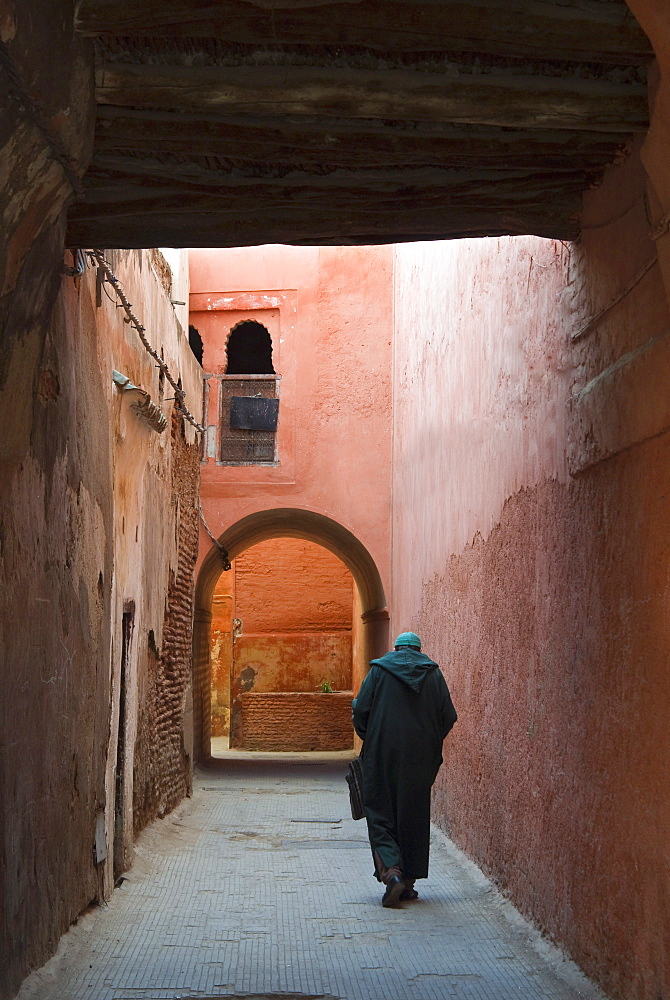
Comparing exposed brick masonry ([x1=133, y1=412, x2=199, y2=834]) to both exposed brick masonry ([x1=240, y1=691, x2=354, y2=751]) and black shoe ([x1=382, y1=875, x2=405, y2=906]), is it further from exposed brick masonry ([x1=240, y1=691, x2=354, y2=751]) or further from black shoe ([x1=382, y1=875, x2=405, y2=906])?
exposed brick masonry ([x1=240, y1=691, x2=354, y2=751])

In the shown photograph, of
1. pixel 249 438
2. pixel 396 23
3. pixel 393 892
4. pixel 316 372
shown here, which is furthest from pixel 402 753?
pixel 316 372

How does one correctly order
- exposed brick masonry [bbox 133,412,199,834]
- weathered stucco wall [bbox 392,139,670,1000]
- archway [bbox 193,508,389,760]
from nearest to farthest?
1. weathered stucco wall [bbox 392,139,670,1000]
2. exposed brick masonry [bbox 133,412,199,834]
3. archway [bbox 193,508,389,760]

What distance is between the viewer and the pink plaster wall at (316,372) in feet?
43.7

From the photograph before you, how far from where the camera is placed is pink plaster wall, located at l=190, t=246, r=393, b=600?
13312 millimetres

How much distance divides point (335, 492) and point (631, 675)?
957 centimetres

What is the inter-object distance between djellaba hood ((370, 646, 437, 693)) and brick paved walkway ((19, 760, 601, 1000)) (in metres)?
1.23

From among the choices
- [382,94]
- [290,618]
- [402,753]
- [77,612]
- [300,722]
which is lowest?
[300,722]

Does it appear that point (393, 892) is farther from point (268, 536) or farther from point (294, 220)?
point (268, 536)

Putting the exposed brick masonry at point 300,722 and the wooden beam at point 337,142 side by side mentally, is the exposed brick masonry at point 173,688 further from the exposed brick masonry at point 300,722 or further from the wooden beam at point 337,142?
the exposed brick masonry at point 300,722

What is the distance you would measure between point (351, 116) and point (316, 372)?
9.85 m

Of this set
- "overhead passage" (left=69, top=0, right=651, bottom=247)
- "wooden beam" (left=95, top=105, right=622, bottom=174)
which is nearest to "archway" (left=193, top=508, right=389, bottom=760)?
"overhead passage" (left=69, top=0, right=651, bottom=247)

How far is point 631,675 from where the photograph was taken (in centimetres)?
384

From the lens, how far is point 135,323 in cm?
675

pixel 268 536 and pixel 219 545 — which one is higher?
pixel 268 536
